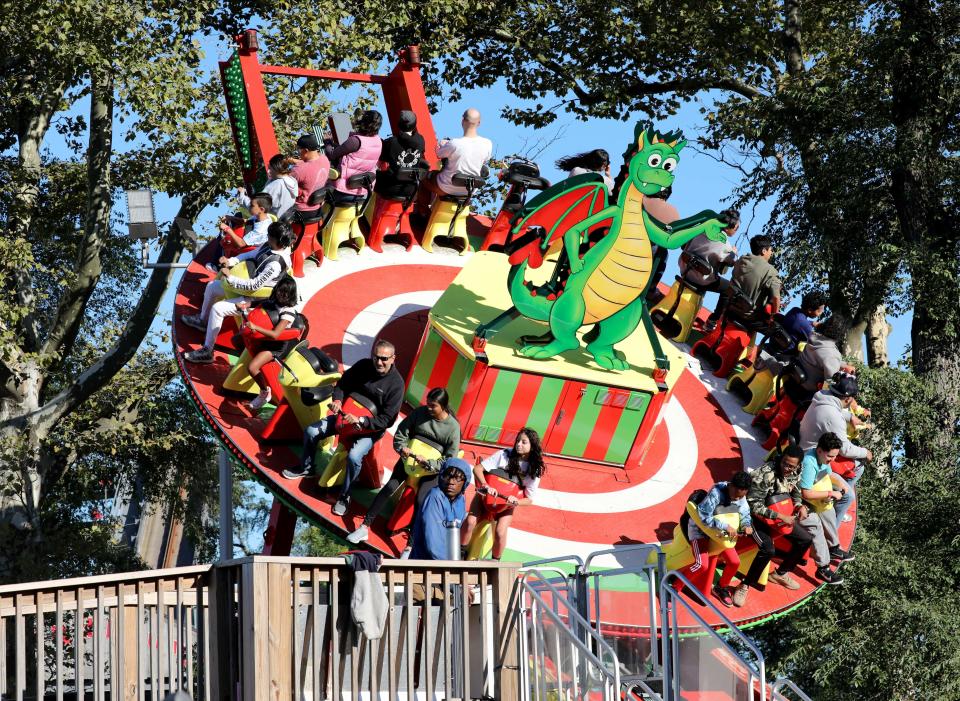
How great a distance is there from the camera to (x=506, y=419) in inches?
564

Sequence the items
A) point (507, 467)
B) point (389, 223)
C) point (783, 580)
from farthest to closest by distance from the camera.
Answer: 1. point (389, 223)
2. point (783, 580)
3. point (507, 467)

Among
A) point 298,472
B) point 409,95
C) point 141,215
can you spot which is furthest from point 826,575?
point 141,215

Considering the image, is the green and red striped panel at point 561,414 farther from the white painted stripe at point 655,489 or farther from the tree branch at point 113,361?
the tree branch at point 113,361

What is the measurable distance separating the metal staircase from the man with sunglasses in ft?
8.12

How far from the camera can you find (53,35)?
776 inches

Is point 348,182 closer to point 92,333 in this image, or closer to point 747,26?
point 92,333

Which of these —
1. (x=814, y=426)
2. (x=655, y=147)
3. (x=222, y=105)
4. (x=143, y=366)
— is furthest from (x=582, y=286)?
(x=143, y=366)

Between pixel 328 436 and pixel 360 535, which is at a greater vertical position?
pixel 328 436

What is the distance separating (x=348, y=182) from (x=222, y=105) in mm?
6089

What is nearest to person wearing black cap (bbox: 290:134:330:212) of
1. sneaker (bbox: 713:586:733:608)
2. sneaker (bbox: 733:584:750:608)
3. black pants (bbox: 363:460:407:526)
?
black pants (bbox: 363:460:407:526)

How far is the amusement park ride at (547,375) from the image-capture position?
13148 mm

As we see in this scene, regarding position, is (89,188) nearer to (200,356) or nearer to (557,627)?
(200,356)

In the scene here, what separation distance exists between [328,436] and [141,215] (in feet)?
20.7

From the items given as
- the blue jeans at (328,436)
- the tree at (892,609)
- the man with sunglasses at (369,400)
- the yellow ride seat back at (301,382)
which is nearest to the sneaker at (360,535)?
the man with sunglasses at (369,400)
